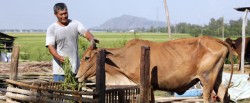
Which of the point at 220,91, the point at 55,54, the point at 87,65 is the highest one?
the point at 55,54

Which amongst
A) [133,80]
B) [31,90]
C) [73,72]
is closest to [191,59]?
[133,80]

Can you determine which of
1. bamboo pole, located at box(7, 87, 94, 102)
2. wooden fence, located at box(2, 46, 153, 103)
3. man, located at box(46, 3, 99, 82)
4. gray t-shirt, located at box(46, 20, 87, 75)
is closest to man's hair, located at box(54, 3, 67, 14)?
man, located at box(46, 3, 99, 82)

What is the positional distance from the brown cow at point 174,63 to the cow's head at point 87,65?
13.9 inches

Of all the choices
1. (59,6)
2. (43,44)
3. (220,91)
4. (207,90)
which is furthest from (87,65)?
(43,44)

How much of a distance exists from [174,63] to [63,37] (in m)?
2.00

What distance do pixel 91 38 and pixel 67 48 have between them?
1.56 ft

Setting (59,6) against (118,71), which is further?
(118,71)

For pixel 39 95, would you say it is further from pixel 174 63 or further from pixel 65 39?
pixel 174 63

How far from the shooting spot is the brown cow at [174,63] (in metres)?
7.72

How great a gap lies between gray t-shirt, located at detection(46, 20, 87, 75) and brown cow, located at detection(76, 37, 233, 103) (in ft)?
2.56

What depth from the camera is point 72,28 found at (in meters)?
7.03

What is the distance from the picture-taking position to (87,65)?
739 centimetres

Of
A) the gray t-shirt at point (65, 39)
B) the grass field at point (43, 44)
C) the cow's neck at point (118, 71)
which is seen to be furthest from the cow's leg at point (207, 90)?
the grass field at point (43, 44)

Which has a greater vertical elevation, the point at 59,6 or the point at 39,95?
the point at 59,6
